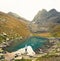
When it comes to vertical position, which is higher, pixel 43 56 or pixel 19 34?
pixel 19 34

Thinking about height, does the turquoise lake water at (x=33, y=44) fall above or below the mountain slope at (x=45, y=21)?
below

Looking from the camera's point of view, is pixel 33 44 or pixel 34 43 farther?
pixel 34 43

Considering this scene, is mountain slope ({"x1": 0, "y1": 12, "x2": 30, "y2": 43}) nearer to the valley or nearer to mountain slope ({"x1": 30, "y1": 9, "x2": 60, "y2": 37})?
the valley

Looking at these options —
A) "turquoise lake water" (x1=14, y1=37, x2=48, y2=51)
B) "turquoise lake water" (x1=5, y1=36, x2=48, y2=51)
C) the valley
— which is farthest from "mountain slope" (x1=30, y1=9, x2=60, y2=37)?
"turquoise lake water" (x1=5, y1=36, x2=48, y2=51)

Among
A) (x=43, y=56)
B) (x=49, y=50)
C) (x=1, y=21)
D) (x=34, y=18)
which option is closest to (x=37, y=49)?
(x=49, y=50)

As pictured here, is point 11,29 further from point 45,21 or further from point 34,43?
point 45,21

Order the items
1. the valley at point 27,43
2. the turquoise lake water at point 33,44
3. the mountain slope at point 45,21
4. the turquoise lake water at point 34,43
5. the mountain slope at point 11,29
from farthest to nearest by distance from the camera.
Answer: the mountain slope at point 45,21 < the mountain slope at point 11,29 < the turquoise lake water at point 34,43 < the turquoise lake water at point 33,44 < the valley at point 27,43

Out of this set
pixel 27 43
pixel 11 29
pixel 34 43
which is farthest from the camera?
pixel 11 29

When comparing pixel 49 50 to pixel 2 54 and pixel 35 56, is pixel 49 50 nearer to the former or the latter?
pixel 35 56

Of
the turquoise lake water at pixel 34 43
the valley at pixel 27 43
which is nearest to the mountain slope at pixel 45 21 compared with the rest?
the valley at pixel 27 43

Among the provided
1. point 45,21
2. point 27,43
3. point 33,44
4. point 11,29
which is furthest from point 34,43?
point 45,21

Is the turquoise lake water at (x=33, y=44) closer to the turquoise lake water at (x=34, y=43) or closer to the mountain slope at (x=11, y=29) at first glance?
the turquoise lake water at (x=34, y=43)
